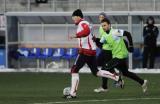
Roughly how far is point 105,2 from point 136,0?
142 centimetres

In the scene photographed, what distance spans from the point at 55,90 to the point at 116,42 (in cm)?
232

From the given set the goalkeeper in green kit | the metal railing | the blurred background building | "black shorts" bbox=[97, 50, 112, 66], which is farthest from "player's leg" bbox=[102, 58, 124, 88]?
the metal railing

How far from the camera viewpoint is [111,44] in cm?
1781

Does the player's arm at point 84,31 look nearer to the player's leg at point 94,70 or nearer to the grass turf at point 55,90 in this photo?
the player's leg at point 94,70

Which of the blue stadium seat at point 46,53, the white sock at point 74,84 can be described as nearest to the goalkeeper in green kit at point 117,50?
the white sock at point 74,84

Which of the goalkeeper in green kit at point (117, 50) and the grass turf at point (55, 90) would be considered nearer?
the grass turf at point (55, 90)

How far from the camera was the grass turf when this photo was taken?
1511cm

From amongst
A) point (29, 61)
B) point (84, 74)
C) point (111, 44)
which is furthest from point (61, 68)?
point (111, 44)

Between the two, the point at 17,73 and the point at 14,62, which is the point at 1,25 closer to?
the point at 14,62

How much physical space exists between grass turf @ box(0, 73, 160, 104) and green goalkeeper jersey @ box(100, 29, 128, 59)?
96 centimetres

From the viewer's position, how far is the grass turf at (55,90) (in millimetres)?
15109

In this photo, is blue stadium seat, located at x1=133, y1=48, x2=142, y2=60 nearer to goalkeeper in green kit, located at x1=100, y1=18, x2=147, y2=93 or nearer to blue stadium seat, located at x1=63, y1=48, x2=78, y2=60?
blue stadium seat, located at x1=63, y1=48, x2=78, y2=60

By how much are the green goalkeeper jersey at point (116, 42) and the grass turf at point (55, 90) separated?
3.16ft

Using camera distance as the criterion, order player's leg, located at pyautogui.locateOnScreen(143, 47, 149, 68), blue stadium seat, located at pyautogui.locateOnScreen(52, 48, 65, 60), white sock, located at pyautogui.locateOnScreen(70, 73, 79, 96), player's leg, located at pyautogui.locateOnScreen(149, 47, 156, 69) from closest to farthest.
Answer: white sock, located at pyautogui.locateOnScreen(70, 73, 79, 96), player's leg, located at pyautogui.locateOnScreen(149, 47, 156, 69), player's leg, located at pyautogui.locateOnScreen(143, 47, 149, 68), blue stadium seat, located at pyautogui.locateOnScreen(52, 48, 65, 60)
